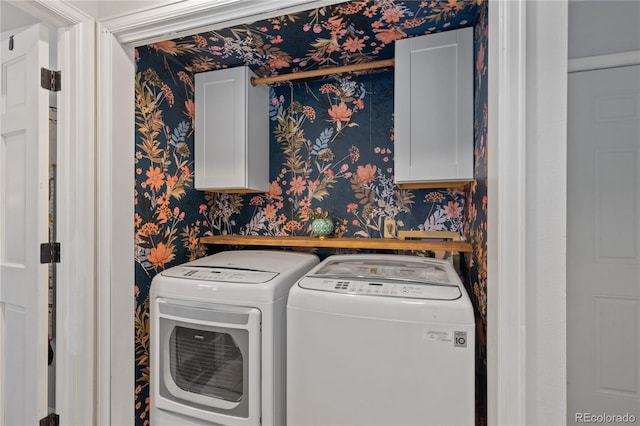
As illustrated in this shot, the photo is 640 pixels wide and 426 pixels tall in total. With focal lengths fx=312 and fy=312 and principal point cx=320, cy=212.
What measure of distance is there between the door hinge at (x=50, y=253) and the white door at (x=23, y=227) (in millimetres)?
19

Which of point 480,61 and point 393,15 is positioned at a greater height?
point 393,15

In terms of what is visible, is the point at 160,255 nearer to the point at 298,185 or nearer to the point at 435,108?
the point at 298,185

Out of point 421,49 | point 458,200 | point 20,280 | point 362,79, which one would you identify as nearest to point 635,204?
point 458,200

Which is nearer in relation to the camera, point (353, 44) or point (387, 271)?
point (387, 271)

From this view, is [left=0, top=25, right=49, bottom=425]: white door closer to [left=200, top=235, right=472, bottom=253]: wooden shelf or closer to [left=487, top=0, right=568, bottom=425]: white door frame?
[left=200, top=235, right=472, bottom=253]: wooden shelf

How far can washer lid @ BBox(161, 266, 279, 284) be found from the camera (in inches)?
54.4

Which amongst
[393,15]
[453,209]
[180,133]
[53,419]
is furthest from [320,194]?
[53,419]

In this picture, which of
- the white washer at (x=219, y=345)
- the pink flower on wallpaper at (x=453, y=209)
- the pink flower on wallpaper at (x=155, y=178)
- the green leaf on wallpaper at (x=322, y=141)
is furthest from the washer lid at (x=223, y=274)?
the pink flower on wallpaper at (x=453, y=209)

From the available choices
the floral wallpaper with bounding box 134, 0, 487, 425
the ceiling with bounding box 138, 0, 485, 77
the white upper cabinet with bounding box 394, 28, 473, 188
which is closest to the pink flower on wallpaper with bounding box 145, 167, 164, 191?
the floral wallpaper with bounding box 134, 0, 487, 425

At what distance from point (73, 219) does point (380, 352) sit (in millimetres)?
1325

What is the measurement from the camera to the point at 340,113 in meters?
2.05

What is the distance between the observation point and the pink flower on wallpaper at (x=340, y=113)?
6.68 feet

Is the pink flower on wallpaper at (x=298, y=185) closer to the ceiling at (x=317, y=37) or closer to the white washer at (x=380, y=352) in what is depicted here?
the ceiling at (x=317, y=37)

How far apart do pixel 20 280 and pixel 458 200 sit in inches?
85.4
